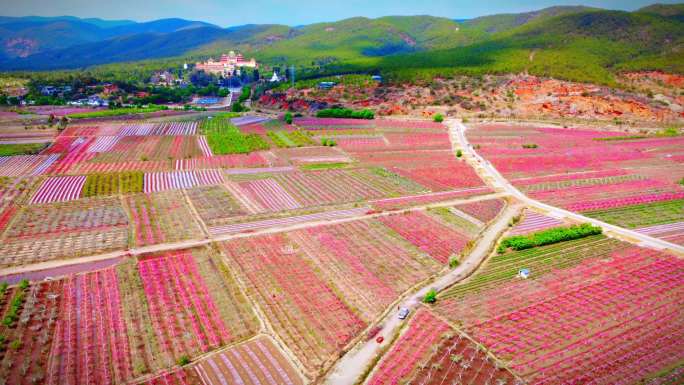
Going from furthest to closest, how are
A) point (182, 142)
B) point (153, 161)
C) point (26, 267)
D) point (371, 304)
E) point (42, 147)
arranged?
point (182, 142), point (42, 147), point (153, 161), point (26, 267), point (371, 304)

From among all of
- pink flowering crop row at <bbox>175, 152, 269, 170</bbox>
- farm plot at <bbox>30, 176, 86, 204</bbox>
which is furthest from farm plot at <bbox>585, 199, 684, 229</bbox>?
farm plot at <bbox>30, 176, 86, 204</bbox>

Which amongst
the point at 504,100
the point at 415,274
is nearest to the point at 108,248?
the point at 415,274

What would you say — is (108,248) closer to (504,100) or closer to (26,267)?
(26,267)

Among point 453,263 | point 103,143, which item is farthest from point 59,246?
point 103,143

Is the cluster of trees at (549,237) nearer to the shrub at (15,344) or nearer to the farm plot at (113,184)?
the shrub at (15,344)

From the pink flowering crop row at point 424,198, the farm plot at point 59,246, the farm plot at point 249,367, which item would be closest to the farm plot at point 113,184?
the farm plot at point 59,246

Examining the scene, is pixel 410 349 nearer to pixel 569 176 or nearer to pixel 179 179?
pixel 179 179
